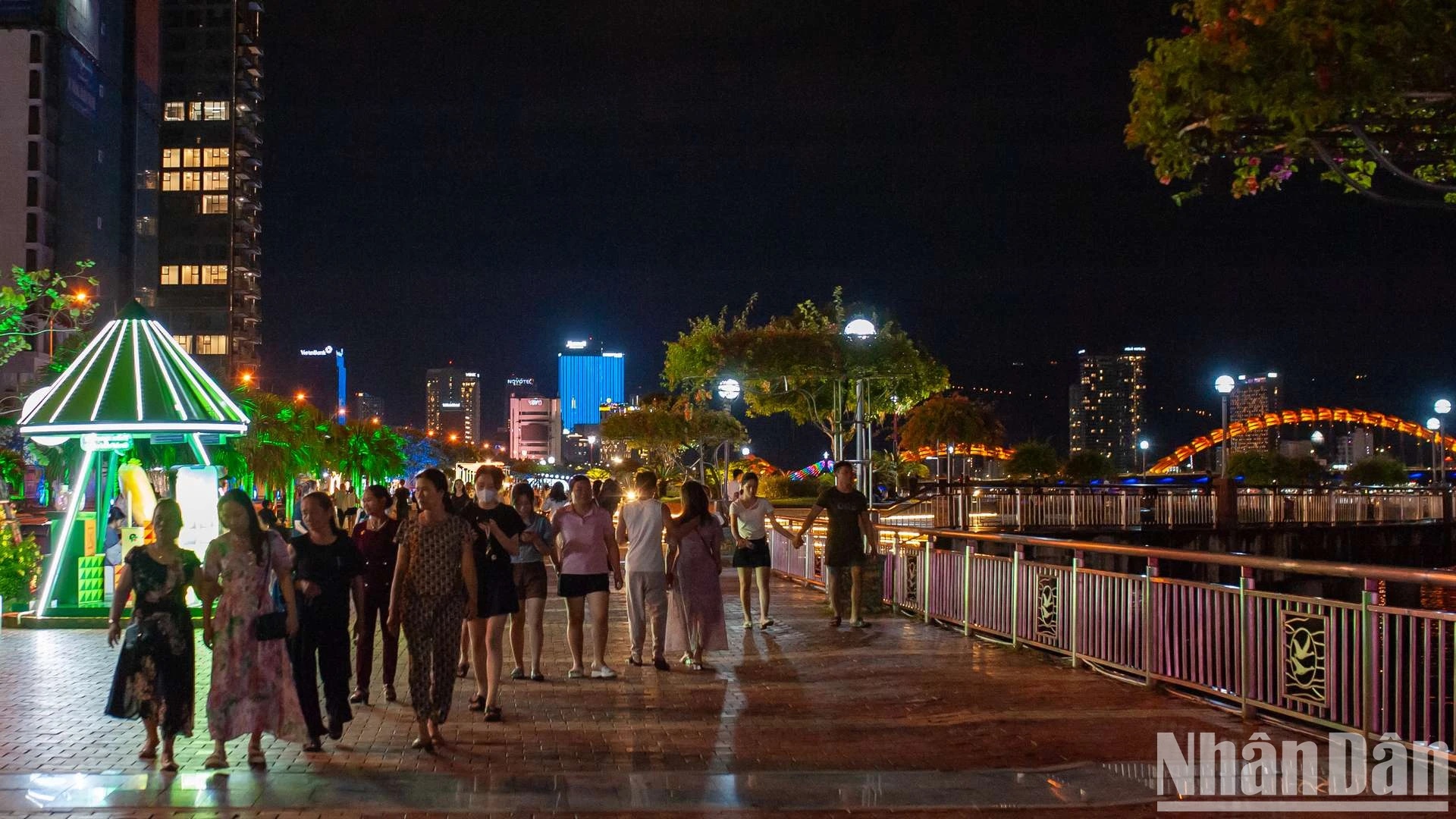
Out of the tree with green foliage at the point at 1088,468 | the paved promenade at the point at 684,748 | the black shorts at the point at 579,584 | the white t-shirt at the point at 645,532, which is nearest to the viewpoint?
the paved promenade at the point at 684,748

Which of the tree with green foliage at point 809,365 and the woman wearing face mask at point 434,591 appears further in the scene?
the tree with green foliage at point 809,365

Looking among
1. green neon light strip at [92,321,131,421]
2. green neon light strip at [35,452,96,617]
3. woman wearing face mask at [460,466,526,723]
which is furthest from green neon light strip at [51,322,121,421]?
woman wearing face mask at [460,466,526,723]

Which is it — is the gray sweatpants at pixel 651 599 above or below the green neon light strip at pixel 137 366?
below

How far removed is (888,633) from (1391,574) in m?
7.20

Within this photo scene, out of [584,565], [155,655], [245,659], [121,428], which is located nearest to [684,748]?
[245,659]

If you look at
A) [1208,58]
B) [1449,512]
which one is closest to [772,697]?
[1208,58]

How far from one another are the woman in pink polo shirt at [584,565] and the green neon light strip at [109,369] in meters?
7.92

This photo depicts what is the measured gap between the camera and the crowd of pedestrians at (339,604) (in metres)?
8.15

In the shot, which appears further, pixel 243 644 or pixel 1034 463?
pixel 1034 463

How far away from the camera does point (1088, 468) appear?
56000 mm

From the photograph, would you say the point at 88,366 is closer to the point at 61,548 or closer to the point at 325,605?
the point at 61,548

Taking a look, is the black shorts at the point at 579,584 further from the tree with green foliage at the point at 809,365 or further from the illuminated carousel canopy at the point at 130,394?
the tree with green foliage at the point at 809,365

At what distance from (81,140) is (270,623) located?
93.0 meters

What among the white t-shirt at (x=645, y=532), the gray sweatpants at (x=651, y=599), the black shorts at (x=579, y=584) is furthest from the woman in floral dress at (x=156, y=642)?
the gray sweatpants at (x=651, y=599)
